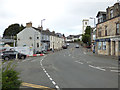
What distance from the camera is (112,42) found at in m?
29.0

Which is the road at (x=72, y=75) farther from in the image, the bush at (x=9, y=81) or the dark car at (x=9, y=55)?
the dark car at (x=9, y=55)

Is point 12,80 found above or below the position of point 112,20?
below

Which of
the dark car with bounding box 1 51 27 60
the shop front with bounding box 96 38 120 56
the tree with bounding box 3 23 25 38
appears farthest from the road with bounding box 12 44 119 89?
the tree with bounding box 3 23 25 38

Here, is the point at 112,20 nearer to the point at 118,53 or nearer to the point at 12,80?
the point at 118,53

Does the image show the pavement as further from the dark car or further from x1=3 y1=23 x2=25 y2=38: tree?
x1=3 y1=23 x2=25 y2=38: tree

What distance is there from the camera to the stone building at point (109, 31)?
90.3 feet

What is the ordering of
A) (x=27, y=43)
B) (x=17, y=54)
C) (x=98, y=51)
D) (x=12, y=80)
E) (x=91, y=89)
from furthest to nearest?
(x=27, y=43) < (x=98, y=51) < (x=17, y=54) < (x=91, y=89) < (x=12, y=80)

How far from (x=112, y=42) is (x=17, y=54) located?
→ 766 inches

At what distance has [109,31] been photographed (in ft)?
99.3

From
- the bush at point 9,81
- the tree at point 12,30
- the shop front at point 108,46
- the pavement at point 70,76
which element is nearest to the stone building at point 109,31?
the shop front at point 108,46

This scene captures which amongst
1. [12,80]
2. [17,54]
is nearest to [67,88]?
[12,80]

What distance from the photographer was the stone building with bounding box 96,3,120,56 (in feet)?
90.3

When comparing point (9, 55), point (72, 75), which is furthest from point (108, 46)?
point (72, 75)

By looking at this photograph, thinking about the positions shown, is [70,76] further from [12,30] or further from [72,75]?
[12,30]
